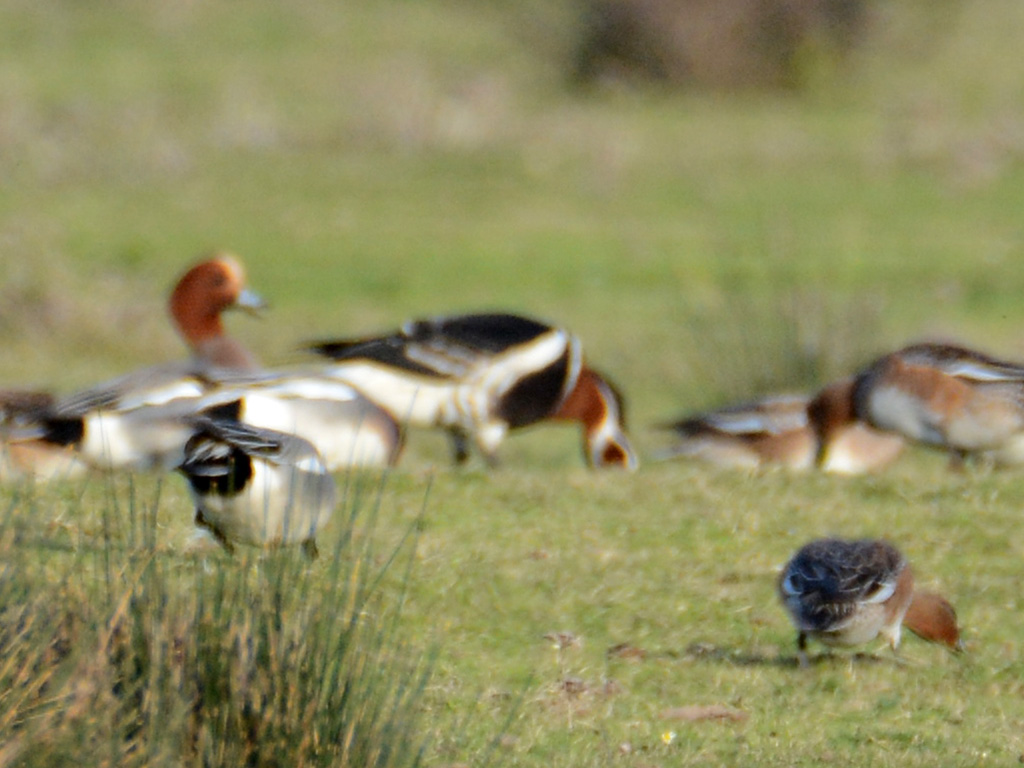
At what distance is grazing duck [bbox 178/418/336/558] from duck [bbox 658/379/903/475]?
11.5ft

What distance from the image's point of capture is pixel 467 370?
27.8 feet

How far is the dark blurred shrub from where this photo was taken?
24609 millimetres

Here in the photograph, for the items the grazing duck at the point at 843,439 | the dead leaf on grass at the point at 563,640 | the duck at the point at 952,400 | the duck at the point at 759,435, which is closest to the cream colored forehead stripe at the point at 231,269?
the duck at the point at 759,435

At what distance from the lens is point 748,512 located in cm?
725

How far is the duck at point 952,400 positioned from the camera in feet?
26.5

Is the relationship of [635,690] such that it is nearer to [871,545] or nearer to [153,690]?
[871,545]

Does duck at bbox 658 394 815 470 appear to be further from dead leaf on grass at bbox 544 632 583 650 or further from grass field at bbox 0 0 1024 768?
dead leaf on grass at bbox 544 632 583 650

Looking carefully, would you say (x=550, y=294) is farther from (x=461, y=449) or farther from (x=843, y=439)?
(x=843, y=439)

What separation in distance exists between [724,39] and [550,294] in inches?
416

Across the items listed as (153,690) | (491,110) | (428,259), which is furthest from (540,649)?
(491,110)

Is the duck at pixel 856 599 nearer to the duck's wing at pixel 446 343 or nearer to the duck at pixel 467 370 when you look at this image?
the duck at pixel 467 370

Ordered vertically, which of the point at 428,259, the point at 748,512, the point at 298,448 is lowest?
the point at 428,259

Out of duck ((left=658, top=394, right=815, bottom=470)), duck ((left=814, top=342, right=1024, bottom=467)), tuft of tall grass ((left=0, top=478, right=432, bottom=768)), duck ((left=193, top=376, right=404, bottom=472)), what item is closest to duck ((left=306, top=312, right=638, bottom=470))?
duck ((left=193, top=376, right=404, bottom=472))

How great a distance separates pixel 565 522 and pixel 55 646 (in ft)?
9.85
